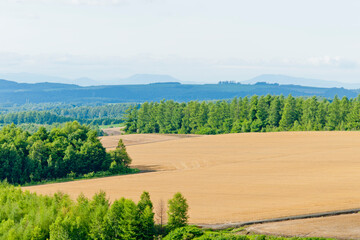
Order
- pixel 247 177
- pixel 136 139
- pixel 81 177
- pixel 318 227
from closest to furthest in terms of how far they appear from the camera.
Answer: pixel 318 227 < pixel 247 177 < pixel 81 177 < pixel 136 139

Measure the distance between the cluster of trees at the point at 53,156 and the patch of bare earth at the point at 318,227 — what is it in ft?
125

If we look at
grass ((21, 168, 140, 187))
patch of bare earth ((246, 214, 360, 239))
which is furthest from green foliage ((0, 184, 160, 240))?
grass ((21, 168, 140, 187))

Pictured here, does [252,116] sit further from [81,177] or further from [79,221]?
[79,221]

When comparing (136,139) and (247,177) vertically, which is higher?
(136,139)

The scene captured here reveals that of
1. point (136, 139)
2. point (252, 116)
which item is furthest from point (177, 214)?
point (252, 116)

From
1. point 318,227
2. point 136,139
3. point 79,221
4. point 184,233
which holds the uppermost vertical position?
point 136,139

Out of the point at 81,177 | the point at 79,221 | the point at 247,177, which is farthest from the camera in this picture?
the point at 81,177

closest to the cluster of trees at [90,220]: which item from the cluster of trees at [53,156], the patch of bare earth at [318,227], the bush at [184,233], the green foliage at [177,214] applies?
the green foliage at [177,214]

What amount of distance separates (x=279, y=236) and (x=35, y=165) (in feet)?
149

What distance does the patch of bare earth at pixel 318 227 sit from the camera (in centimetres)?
3878

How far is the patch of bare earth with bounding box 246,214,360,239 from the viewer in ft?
127

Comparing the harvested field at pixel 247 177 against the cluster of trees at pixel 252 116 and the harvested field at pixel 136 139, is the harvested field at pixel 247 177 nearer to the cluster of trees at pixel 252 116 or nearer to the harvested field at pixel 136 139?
the harvested field at pixel 136 139

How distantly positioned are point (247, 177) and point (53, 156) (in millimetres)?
30543

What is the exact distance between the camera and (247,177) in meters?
65.4
